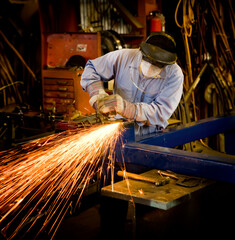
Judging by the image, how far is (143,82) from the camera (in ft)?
10.7

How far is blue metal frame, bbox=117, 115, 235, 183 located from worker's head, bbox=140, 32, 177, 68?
55 cm

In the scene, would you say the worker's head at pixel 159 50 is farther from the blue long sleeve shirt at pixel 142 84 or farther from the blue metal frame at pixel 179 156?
the blue metal frame at pixel 179 156

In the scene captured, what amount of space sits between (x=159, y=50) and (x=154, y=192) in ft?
3.49

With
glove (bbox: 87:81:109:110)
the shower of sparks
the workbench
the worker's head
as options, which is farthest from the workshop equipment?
the worker's head

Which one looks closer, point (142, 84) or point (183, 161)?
point (183, 161)

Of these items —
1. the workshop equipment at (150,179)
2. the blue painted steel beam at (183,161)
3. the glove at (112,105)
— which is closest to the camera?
the blue painted steel beam at (183,161)

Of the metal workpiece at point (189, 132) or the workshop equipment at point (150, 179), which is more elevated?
the metal workpiece at point (189, 132)

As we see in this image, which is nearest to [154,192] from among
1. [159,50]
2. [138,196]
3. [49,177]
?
[138,196]

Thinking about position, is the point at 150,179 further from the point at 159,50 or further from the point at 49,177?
the point at 49,177

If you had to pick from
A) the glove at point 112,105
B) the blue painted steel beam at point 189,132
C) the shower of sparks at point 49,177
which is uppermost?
the glove at point 112,105

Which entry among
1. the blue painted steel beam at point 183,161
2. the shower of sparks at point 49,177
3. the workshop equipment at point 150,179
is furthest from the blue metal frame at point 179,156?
the shower of sparks at point 49,177

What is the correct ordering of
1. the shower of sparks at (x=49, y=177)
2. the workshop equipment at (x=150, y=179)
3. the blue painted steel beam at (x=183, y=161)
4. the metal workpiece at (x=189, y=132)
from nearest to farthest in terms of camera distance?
1. the blue painted steel beam at (x=183, y=161)
2. the workshop equipment at (x=150, y=179)
3. the shower of sparks at (x=49, y=177)
4. the metal workpiece at (x=189, y=132)

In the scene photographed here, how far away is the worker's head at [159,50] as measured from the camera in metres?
2.77

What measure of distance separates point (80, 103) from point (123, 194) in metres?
2.90
